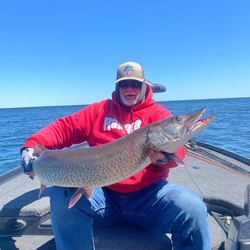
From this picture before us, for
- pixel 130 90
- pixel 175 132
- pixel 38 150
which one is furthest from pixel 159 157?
pixel 38 150

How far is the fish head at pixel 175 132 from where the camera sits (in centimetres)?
219

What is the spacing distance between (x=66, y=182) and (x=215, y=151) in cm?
583

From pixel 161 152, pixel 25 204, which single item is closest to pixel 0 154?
pixel 25 204

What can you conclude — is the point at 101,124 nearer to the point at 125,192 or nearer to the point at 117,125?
the point at 117,125

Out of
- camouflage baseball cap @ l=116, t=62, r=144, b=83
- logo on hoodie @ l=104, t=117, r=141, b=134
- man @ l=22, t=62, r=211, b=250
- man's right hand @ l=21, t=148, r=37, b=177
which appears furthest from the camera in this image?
camouflage baseball cap @ l=116, t=62, r=144, b=83

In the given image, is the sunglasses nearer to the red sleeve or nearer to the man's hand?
the red sleeve

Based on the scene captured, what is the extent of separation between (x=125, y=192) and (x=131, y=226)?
53 centimetres

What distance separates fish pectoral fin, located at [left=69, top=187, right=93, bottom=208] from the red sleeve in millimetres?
909

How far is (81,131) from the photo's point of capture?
295 centimetres

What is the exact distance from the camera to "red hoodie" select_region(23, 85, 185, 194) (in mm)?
2719

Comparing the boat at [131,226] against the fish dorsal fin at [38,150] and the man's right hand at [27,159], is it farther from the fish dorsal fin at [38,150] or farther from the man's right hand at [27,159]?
the fish dorsal fin at [38,150]

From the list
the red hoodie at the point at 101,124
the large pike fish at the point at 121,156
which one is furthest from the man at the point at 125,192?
the large pike fish at the point at 121,156

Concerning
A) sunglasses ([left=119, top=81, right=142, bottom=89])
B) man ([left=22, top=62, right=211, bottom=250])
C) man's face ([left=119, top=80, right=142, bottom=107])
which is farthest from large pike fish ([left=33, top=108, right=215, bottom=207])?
sunglasses ([left=119, top=81, right=142, bottom=89])

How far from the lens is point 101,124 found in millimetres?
2896
